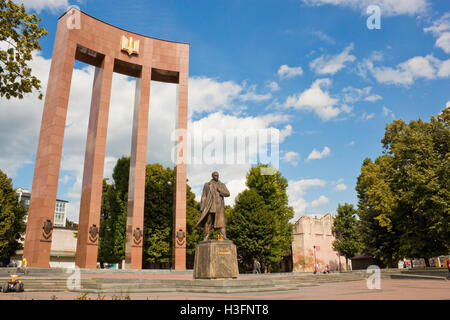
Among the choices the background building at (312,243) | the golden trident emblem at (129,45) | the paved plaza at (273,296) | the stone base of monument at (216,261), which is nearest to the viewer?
the paved plaza at (273,296)

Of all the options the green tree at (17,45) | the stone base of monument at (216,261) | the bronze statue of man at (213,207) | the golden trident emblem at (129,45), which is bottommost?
the stone base of monument at (216,261)

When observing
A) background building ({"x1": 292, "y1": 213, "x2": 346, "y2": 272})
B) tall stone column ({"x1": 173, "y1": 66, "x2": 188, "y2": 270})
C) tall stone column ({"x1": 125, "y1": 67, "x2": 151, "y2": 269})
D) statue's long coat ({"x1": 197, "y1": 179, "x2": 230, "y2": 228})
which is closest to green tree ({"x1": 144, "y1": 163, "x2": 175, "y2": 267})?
tall stone column ({"x1": 173, "y1": 66, "x2": 188, "y2": 270})

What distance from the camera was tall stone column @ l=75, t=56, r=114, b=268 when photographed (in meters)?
24.7

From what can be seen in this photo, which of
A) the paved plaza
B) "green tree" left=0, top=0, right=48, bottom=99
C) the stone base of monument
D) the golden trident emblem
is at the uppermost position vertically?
the golden trident emblem

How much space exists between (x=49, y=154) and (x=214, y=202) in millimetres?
15930

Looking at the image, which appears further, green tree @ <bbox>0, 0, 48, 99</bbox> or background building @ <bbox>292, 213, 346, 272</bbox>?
background building @ <bbox>292, 213, 346, 272</bbox>

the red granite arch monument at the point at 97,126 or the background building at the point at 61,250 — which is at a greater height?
the red granite arch monument at the point at 97,126

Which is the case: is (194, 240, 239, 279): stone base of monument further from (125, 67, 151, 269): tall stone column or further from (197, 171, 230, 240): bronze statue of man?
(125, 67, 151, 269): tall stone column

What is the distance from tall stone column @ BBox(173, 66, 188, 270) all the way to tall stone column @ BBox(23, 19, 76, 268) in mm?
9382

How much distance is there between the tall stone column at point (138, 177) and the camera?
26438 millimetres

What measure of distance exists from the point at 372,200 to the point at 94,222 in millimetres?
23057

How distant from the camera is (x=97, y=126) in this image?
2694 cm

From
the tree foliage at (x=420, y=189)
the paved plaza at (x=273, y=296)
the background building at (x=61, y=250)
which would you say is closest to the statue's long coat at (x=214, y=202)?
the paved plaza at (x=273, y=296)

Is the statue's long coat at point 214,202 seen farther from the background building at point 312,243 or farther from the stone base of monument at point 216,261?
the background building at point 312,243
